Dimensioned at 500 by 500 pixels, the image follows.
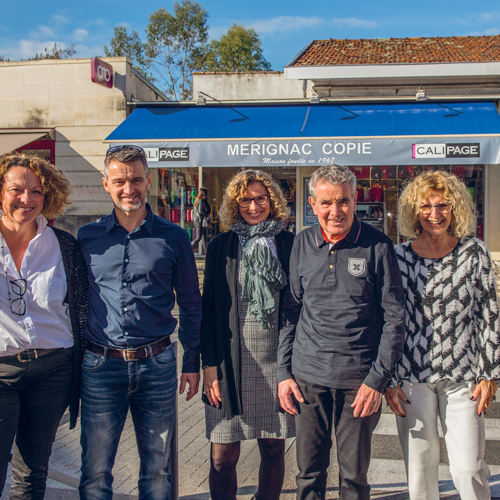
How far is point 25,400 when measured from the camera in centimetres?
210

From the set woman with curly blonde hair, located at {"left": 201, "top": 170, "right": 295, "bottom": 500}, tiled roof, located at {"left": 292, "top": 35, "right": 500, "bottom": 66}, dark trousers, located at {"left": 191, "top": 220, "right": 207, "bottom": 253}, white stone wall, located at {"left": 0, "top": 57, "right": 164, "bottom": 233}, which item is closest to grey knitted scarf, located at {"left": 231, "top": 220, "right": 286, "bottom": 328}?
woman with curly blonde hair, located at {"left": 201, "top": 170, "right": 295, "bottom": 500}

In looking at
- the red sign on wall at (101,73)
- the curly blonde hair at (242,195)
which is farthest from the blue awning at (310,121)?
the curly blonde hair at (242,195)

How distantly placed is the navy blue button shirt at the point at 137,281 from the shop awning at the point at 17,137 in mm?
9061

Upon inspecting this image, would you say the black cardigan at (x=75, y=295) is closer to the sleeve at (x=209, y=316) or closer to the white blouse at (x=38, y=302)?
the white blouse at (x=38, y=302)

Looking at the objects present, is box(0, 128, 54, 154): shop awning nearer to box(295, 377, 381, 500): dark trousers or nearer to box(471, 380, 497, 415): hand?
box(295, 377, 381, 500): dark trousers

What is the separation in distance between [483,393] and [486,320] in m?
0.32

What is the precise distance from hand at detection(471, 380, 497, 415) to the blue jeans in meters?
1.40

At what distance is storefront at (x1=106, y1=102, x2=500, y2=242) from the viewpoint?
8.41 meters

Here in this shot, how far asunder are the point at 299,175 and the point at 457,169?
3503mm

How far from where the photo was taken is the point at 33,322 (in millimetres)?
2072

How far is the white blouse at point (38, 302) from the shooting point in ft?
6.69

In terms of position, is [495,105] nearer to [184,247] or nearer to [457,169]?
[457,169]

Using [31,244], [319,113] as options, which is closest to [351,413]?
[31,244]

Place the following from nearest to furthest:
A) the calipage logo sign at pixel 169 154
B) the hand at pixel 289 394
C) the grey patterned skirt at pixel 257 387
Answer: the hand at pixel 289 394 → the grey patterned skirt at pixel 257 387 → the calipage logo sign at pixel 169 154
